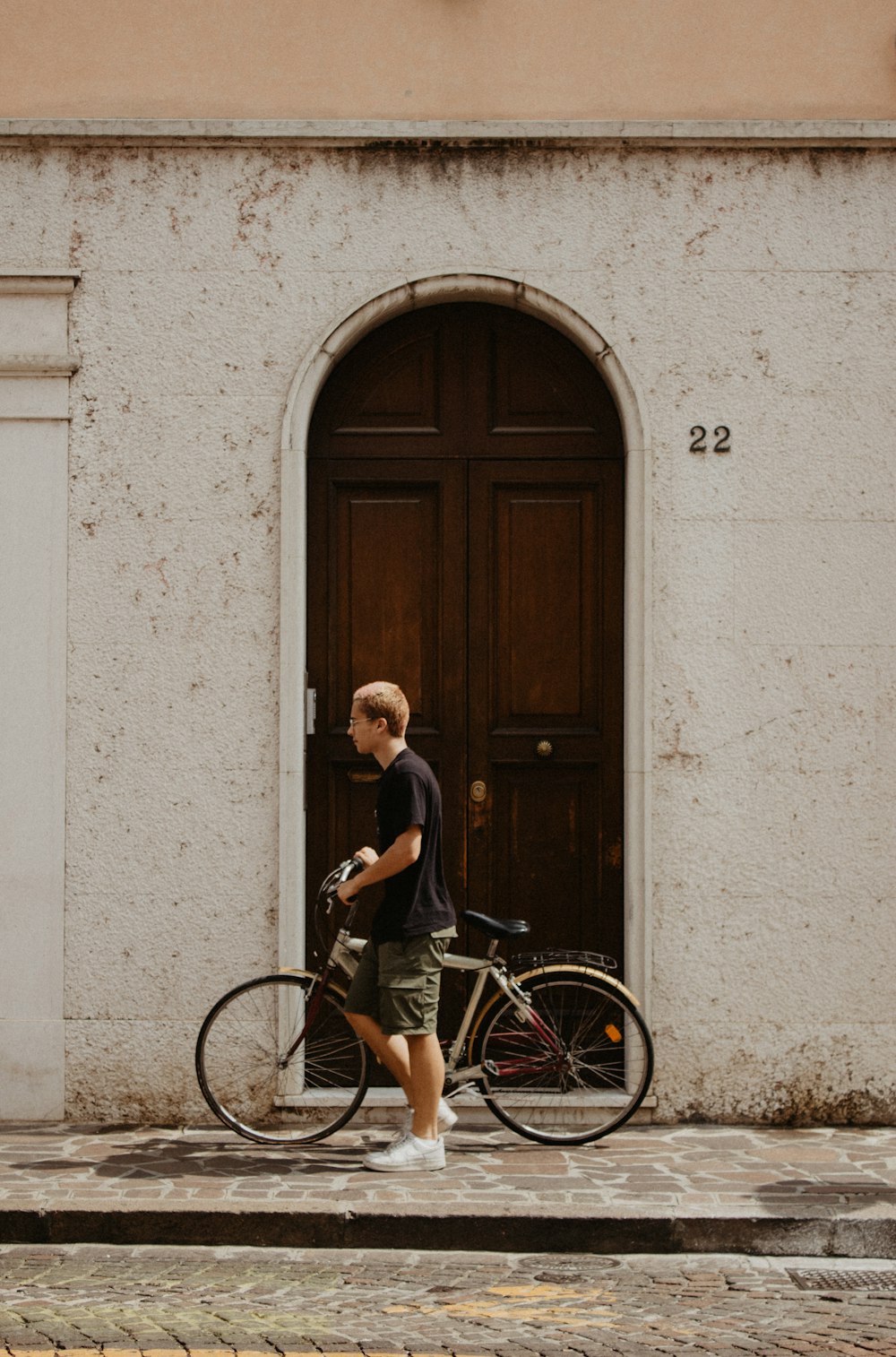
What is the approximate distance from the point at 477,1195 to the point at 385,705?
72.9 inches

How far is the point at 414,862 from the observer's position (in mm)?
5711

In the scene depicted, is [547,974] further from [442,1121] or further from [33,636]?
[33,636]

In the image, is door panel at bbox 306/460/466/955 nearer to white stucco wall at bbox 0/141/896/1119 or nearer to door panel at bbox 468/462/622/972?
door panel at bbox 468/462/622/972

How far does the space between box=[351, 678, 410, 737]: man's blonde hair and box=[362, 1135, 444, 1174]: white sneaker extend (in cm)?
159

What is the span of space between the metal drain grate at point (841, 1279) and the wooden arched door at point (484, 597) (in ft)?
7.12

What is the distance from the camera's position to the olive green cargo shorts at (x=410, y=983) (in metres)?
5.72

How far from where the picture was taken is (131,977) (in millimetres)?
6723

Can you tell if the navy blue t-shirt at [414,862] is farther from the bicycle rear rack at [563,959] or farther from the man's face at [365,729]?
the bicycle rear rack at [563,959]

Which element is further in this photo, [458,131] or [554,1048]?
[458,131]

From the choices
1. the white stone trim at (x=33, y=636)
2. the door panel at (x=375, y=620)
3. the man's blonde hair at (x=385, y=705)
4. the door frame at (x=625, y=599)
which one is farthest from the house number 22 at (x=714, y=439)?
the white stone trim at (x=33, y=636)

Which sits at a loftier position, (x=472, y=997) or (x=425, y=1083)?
(x=472, y=997)

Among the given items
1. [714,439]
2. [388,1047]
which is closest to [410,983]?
[388,1047]

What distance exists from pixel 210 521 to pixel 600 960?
2.64 m

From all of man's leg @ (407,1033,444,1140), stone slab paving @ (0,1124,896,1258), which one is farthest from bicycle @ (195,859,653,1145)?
man's leg @ (407,1033,444,1140)
